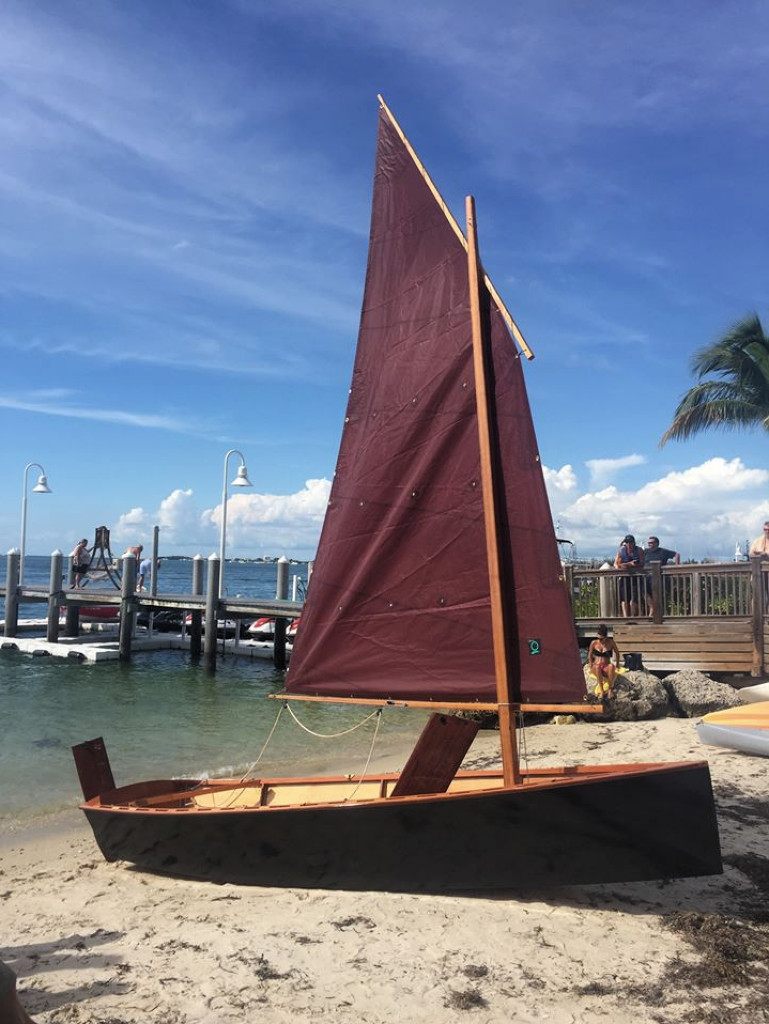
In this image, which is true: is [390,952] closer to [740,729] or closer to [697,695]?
[740,729]

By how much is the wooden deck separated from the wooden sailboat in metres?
8.29

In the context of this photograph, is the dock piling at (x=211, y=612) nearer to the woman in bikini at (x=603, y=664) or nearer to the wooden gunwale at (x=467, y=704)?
the woman in bikini at (x=603, y=664)

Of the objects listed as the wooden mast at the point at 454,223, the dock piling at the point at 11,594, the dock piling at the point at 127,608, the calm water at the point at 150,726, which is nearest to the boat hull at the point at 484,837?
the wooden mast at the point at 454,223

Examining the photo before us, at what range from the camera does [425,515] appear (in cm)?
652

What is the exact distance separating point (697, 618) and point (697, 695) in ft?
6.24

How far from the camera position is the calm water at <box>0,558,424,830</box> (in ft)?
39.7

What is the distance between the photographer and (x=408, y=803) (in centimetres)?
562

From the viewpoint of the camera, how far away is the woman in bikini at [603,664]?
44.9ft

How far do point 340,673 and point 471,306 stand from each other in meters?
3.41

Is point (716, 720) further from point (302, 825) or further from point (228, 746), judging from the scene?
point (228, 746)

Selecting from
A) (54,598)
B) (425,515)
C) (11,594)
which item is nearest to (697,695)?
(425,515)

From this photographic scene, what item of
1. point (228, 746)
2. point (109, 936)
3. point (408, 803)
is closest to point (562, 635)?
point (408, 803)

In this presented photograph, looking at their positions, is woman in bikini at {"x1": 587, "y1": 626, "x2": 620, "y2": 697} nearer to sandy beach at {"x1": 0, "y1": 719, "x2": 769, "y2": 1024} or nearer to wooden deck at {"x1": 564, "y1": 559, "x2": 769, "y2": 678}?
wooden deck at {"x1": 564, "y1": 559, "x2": 769, "y2": 678}

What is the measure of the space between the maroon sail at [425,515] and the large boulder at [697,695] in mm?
8588
